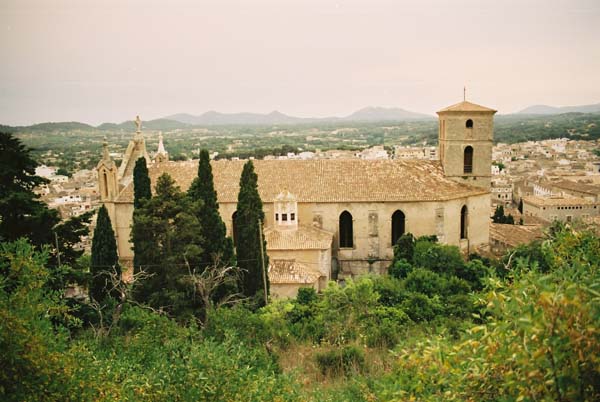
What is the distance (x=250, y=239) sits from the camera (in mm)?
28734

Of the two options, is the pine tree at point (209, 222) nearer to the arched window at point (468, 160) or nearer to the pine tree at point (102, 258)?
the pine tree at point (102, 258)

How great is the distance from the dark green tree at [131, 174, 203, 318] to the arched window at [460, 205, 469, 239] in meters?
18.5

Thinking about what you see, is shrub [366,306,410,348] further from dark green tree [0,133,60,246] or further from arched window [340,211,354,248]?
dark green tree [0,133,60,246]

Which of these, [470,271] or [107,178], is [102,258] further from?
[470,271]

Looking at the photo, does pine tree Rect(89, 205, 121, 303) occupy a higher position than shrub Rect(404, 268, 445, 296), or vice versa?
pine tree Rect(89, 205, 121, 303)

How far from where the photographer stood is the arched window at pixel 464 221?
3575 cm

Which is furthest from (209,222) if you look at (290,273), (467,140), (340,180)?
(467,140)

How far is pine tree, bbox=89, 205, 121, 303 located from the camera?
2633 centimetres

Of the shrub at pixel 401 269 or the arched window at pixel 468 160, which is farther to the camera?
the arched window at pixel 468 160

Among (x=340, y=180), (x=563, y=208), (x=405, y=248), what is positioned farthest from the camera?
(x=563, y=208)

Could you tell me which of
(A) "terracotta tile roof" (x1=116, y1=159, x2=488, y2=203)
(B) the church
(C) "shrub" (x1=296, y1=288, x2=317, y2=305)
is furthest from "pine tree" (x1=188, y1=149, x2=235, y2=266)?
(A) "terracotta tile roof" (x1=116, y1=159, x2=488, y2=203)

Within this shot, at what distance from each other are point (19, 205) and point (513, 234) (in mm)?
32447

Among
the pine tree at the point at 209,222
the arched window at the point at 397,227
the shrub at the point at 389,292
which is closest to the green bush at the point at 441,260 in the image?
the shrub at the point at 389,292

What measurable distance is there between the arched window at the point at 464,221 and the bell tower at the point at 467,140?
2.85 meters
